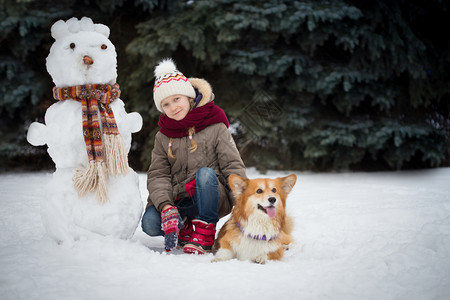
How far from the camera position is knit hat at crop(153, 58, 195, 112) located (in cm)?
254

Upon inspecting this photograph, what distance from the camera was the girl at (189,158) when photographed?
2467 millimetres

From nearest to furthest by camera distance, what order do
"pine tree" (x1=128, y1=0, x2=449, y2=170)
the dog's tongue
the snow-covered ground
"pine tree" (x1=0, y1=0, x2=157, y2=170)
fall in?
the snow-covered ground → the dog's tongue → "pine tree" (x1=128, y1=0, x2=449, y2=170) → "pine tree" (x1=0, y1=0, x2=157, y2=170)

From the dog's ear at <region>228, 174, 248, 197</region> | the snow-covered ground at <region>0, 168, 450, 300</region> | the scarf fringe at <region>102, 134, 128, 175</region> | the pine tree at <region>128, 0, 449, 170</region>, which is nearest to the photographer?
the snow-covered ground at <region>0, 168, 450, 300</region>

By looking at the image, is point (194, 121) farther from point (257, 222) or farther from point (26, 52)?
point (26, 52)

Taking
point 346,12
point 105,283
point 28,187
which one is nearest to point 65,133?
point 105,283

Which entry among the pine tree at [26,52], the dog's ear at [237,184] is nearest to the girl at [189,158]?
the dog's ear at [237,184]

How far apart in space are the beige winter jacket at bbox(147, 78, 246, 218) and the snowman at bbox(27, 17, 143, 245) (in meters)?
0.22

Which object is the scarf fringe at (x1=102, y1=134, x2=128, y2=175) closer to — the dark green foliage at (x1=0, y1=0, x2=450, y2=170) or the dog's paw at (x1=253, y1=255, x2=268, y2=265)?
the dog's paw at (x1=253, y1=255, x2=268, y2=265)

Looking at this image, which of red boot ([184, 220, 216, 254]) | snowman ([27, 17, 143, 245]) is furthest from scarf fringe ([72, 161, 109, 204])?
red boot ([184, 220, 216, 254])

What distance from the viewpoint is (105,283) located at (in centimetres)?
180

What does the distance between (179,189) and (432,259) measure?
1.65 metres

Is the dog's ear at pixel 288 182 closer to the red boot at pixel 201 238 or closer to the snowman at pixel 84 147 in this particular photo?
the red boot at pixel 201 238

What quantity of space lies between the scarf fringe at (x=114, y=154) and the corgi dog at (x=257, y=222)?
0.74 metres

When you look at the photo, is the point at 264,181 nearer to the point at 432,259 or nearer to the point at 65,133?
the point at 432,259
